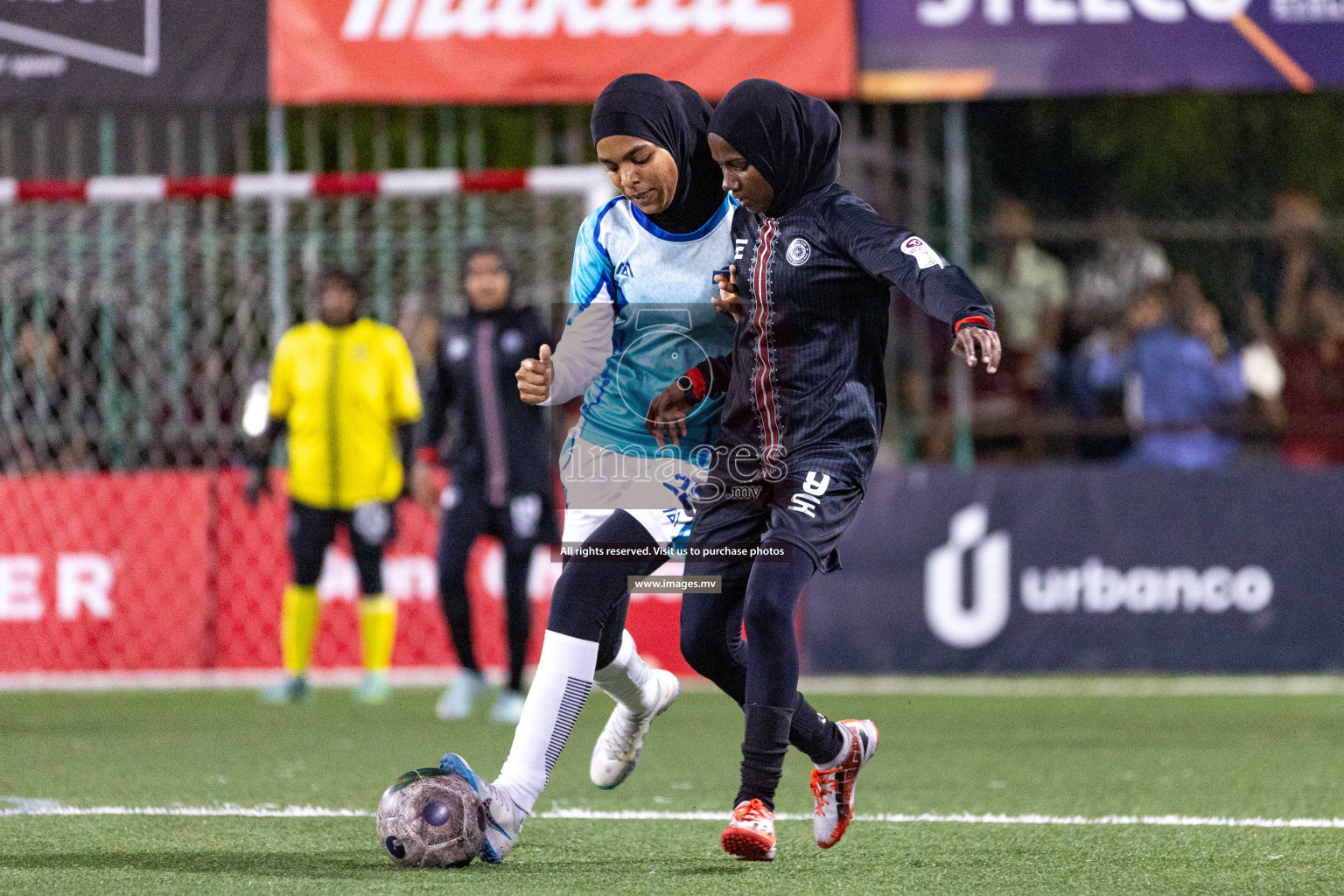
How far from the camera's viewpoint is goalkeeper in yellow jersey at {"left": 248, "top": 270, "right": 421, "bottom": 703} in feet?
31.2

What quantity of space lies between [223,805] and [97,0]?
646cm

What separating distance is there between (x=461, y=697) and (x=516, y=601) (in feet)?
1.65

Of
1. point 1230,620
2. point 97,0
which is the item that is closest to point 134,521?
point 97,0

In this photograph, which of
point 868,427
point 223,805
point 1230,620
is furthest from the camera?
point 1230,620

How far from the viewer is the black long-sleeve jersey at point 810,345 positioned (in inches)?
184

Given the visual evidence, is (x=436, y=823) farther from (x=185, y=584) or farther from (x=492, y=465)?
(x=185, y=584)

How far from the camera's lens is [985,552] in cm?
1037

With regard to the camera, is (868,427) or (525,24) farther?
(525,24)

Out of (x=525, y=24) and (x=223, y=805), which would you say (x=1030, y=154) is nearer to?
(x=525, y=24)

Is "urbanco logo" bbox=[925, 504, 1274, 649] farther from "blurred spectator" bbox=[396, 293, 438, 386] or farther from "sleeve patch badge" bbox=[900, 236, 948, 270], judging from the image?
"sleeve patch badge" bbox=[900, 236, 948, 270]

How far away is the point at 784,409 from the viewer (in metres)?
4.70

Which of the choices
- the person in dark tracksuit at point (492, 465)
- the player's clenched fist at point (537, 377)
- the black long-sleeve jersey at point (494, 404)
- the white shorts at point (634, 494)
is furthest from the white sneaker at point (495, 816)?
the black long-sleeve jersey at point (494, 404)

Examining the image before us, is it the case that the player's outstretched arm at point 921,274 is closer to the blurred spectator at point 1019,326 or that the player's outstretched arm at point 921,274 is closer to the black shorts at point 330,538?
the black shorts at point 330,538

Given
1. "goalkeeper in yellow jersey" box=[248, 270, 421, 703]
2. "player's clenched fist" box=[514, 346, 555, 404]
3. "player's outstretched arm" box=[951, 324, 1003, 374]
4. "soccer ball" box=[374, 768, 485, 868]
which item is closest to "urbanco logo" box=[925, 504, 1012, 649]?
"goalkeeper in yellow jersey" box=[248, 270, 421, 703]
